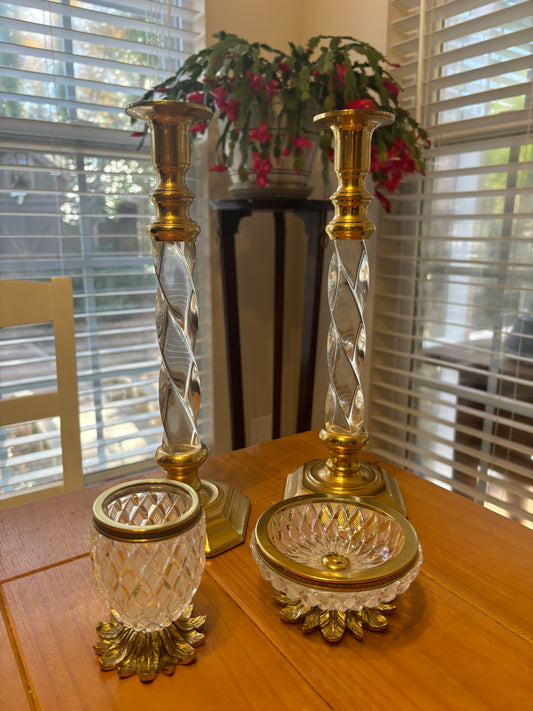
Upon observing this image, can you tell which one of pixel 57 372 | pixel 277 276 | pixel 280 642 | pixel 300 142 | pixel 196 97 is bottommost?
pixel 280 642

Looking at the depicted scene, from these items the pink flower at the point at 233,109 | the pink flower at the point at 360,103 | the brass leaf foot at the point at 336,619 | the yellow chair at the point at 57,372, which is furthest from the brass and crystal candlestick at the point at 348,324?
the pink flower at the point at 233,109

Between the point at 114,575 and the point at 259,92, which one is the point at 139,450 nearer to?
the point at 259,92

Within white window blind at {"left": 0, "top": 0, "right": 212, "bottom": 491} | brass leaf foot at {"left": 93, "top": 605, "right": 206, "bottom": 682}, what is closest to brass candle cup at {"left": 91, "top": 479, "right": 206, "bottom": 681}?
brass leaf foot at {"left": 93, "top": 605, "right": 206, "bottom": 682}

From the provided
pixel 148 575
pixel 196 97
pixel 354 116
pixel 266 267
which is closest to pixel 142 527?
pixel 148 575

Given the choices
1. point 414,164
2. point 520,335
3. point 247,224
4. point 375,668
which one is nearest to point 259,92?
point 414,164

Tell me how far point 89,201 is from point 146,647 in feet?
4.45

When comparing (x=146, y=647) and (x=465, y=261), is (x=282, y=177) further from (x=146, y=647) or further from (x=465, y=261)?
(x=146, y=647)

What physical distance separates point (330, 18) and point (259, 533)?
1.70 meters

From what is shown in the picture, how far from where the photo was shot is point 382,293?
1696mm

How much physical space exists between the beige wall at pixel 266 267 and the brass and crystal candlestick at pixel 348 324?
39.6 inches

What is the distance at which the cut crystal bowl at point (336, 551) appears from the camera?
522 mm

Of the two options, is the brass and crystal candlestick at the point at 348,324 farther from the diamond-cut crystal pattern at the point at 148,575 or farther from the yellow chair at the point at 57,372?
the yellow chair at the point at 57,372

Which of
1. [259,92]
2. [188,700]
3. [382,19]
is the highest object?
[382,19]

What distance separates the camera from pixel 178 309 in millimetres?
703
